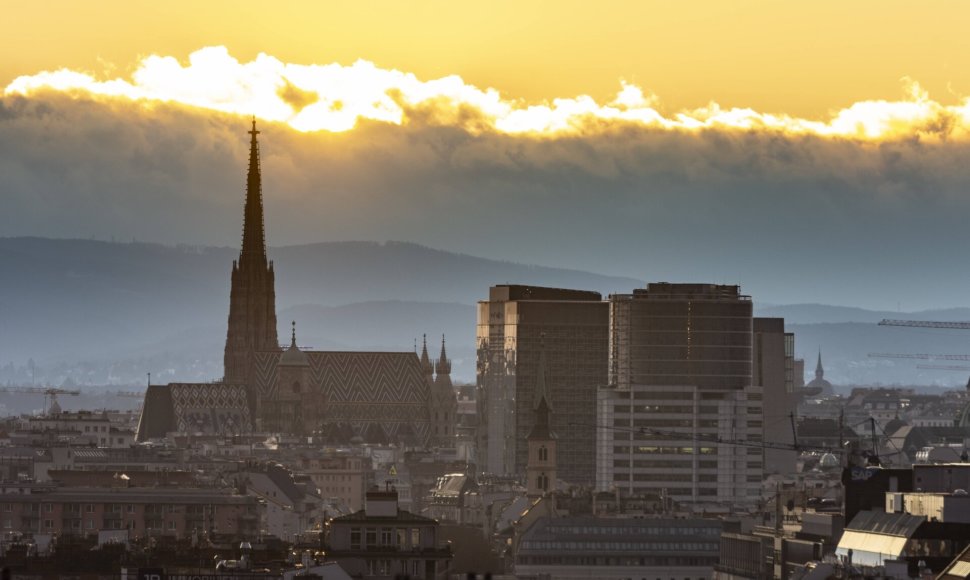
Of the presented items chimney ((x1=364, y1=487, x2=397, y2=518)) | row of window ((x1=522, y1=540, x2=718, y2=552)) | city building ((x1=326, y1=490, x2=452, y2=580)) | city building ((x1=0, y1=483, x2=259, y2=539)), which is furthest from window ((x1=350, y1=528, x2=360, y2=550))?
city building ((x1=0, y1=483, x2=259, y2=539))

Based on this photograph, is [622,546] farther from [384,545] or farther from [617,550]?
[384,545]

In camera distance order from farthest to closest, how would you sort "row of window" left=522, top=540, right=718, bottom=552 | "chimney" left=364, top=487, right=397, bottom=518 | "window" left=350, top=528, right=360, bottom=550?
"row of window" left=522, top=540, right=718, bottom=552
"chimney" left=364, top=487, right=397, bottom=518
"window" left=350, top=528, right=360, bottom=550

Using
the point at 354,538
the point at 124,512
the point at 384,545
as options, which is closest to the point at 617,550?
the point at 124,512

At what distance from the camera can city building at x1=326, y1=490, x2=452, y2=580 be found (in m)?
94.6

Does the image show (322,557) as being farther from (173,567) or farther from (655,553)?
(655,553)

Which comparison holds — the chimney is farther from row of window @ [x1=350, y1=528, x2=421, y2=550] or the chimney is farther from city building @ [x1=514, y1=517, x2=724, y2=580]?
city building @ [x1=514, y1=517, x2=724, y2=580]

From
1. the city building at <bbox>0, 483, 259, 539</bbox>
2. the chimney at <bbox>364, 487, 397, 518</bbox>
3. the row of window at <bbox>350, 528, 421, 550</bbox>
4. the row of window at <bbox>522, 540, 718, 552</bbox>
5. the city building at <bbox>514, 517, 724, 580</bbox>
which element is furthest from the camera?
the city building at <bbox>0, 483, 259, 539</bbox>

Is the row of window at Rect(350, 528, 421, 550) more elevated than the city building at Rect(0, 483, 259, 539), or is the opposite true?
the city building at Rect(0, 483, 259, 539)

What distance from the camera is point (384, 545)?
314 ft

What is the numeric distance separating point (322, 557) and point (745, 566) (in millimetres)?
34732

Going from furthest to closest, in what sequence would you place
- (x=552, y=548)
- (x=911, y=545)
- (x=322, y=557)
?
(x=552, y=548) < (x=322, y=557) < (x=911, y=545)

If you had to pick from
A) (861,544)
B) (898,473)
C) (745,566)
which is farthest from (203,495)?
(861,544)

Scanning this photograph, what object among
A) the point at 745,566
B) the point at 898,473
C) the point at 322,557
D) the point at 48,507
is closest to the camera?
the point at 322,557

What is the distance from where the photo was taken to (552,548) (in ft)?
525
